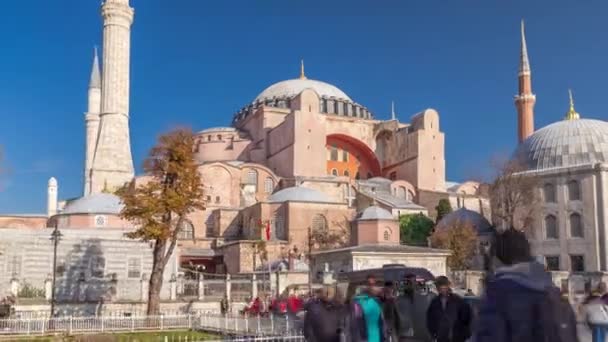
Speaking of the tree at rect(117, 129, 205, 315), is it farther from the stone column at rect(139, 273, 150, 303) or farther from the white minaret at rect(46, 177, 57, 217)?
the white minaret at rect(46, 177, 57, 217)

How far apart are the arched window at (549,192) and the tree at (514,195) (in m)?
0.39

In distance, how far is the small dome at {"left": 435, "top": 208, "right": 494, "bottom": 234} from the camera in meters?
34.9

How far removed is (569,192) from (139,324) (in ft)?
70.5

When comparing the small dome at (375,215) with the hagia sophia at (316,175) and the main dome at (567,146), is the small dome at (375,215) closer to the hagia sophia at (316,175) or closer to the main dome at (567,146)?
the hagia sophia at (316,175)

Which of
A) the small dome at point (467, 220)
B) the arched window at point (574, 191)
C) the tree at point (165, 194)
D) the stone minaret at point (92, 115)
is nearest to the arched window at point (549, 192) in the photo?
the arched window at point (574, 191)

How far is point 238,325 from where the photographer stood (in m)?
16.6

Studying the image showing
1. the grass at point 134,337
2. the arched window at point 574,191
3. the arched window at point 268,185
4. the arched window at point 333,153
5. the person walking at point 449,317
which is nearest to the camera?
the person walking at point 449,317

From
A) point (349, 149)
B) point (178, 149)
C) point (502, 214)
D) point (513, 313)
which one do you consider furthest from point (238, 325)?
point (349, 149)

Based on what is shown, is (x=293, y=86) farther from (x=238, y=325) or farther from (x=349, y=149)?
(x=238, y=325)

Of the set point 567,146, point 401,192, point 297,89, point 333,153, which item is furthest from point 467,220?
point 297,89

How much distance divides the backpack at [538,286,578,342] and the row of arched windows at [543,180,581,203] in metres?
31.3

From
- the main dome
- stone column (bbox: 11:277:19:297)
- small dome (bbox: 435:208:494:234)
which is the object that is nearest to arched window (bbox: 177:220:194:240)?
small dome (bbox: 435:208:494:234)

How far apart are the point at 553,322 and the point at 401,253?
24325 mm

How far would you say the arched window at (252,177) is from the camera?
43.8m
